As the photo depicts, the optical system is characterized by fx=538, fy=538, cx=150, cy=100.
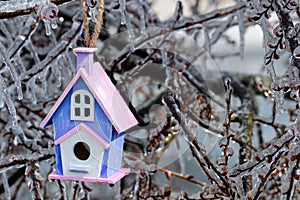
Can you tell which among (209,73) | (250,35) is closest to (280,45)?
(209,73)

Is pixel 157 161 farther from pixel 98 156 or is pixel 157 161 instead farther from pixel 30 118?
pixel 98 156

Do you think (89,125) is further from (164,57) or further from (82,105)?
(164,57)

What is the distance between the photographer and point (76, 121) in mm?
791

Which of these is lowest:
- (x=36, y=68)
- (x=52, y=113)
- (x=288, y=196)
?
(x=288, y=196)

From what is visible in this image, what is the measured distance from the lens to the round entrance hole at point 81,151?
0.82m


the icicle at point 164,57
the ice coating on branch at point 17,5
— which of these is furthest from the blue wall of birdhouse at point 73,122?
the icicle at point 164,57

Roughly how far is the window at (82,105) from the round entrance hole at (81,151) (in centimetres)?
6

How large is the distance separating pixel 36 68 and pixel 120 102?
0.90 ft

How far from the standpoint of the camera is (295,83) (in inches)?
28.7

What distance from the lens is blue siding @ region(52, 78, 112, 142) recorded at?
2.54 feet

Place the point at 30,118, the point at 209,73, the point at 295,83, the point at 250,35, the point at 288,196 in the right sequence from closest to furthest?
the point at 295,83 < the point at 288,196 < the point at 30,118 < the point at 209,73 < the point at 250,35

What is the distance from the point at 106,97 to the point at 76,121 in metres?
0.06

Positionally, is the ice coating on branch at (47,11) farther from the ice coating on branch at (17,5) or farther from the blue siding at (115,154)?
the blue siding at (115,154)

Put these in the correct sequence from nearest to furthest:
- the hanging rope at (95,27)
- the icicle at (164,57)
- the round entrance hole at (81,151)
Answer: the hanging rope at (95,27), the round entrance hole at (81,151), the icicle at (164,57)
